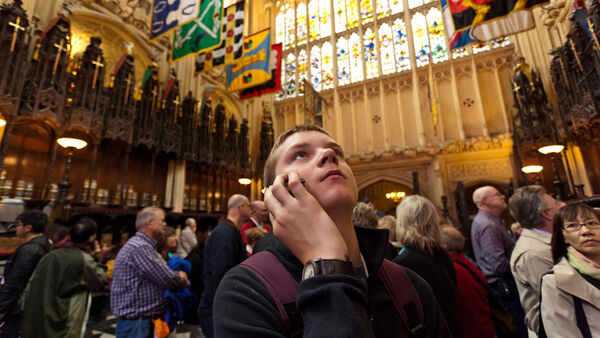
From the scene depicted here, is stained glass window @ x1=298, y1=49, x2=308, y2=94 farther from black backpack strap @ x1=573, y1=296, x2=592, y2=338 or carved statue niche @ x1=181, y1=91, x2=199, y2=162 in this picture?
black backpack strap @ x1=573, y1=296, x2=592, y2=338

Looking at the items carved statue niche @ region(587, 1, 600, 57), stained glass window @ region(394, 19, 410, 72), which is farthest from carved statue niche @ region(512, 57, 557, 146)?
stained glass window @ region(394, 19, 410, 72)

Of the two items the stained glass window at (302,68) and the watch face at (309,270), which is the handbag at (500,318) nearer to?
the watch face at (309,270)

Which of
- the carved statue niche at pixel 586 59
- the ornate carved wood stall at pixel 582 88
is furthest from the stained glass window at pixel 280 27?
the carved statue niche at pixel 586 59

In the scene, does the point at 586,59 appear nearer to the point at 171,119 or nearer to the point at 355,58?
the point at 355,58

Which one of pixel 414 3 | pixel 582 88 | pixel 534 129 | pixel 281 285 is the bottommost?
pixel 281 285

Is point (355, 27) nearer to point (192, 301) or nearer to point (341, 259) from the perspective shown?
point (192, 301)

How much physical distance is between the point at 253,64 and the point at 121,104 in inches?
158

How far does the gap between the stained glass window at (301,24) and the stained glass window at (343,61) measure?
2.33m

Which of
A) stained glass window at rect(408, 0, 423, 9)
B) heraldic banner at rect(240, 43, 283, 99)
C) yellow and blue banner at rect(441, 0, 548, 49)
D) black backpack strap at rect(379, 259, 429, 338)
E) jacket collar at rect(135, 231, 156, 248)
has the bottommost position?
black backpack strap at rect(379, 259, 429, 338)

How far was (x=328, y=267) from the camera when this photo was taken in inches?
21.9

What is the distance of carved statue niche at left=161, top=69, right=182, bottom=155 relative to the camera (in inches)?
330

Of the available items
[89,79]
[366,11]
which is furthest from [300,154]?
[366,11]

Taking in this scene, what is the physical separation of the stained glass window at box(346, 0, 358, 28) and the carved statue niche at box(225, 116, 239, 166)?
8.74m

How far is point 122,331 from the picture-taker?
2.21 meters
